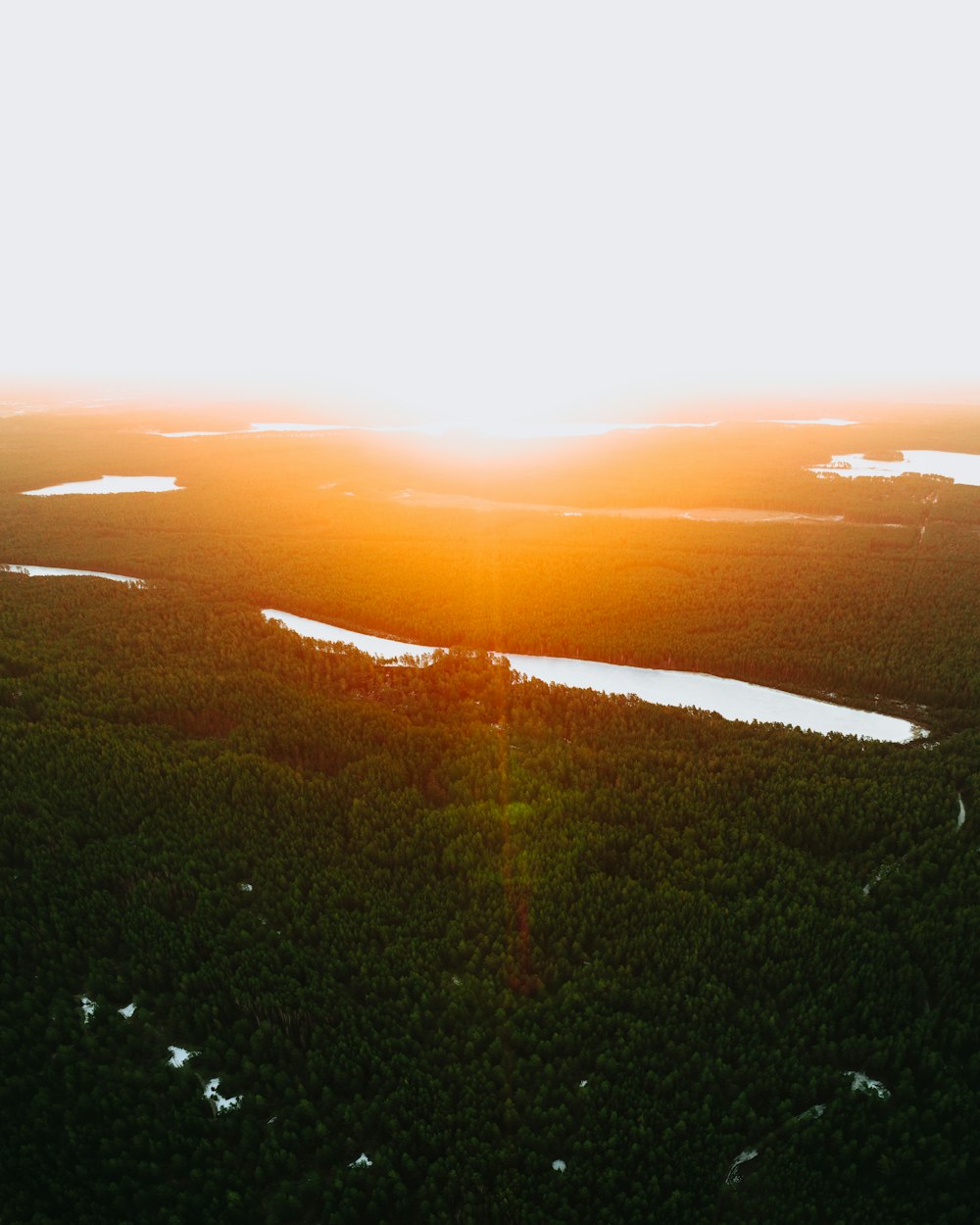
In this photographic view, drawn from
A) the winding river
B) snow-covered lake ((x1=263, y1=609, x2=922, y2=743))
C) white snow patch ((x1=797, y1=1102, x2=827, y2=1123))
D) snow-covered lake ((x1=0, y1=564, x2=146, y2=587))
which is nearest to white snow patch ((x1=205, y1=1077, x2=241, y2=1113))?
white snow patch ((x1=797, y1=1102, x2=827, y2=1123))

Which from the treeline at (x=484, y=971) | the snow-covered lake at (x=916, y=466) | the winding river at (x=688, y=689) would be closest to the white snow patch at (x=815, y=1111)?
the treeline at (x=484, y=971)

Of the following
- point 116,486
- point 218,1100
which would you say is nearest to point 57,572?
point 116,486

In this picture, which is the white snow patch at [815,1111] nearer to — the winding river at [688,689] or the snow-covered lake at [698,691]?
the winding river at [688,689]

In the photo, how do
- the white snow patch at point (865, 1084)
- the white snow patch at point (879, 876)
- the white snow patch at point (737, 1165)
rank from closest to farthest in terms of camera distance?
the white snow patch at point (737, 1165) → the white snow patch at point (865, 1084) → the white snow patch at point (879, 876)

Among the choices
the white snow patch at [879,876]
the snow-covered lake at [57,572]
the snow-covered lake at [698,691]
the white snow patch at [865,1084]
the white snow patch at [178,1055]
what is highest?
the snow-covered lake at [57,572]

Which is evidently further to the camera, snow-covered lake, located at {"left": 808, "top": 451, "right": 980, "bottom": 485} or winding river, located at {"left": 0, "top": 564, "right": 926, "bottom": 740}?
snow-covered lake, located at {"left": 808, "top": 451, "right": 980, "bottom": 485}

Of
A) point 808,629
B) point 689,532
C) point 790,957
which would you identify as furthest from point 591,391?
point 790,957

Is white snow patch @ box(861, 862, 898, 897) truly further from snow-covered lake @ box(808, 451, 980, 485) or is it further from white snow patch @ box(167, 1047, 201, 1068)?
snow-covered lake @ box(808, 451, 980, 485)
